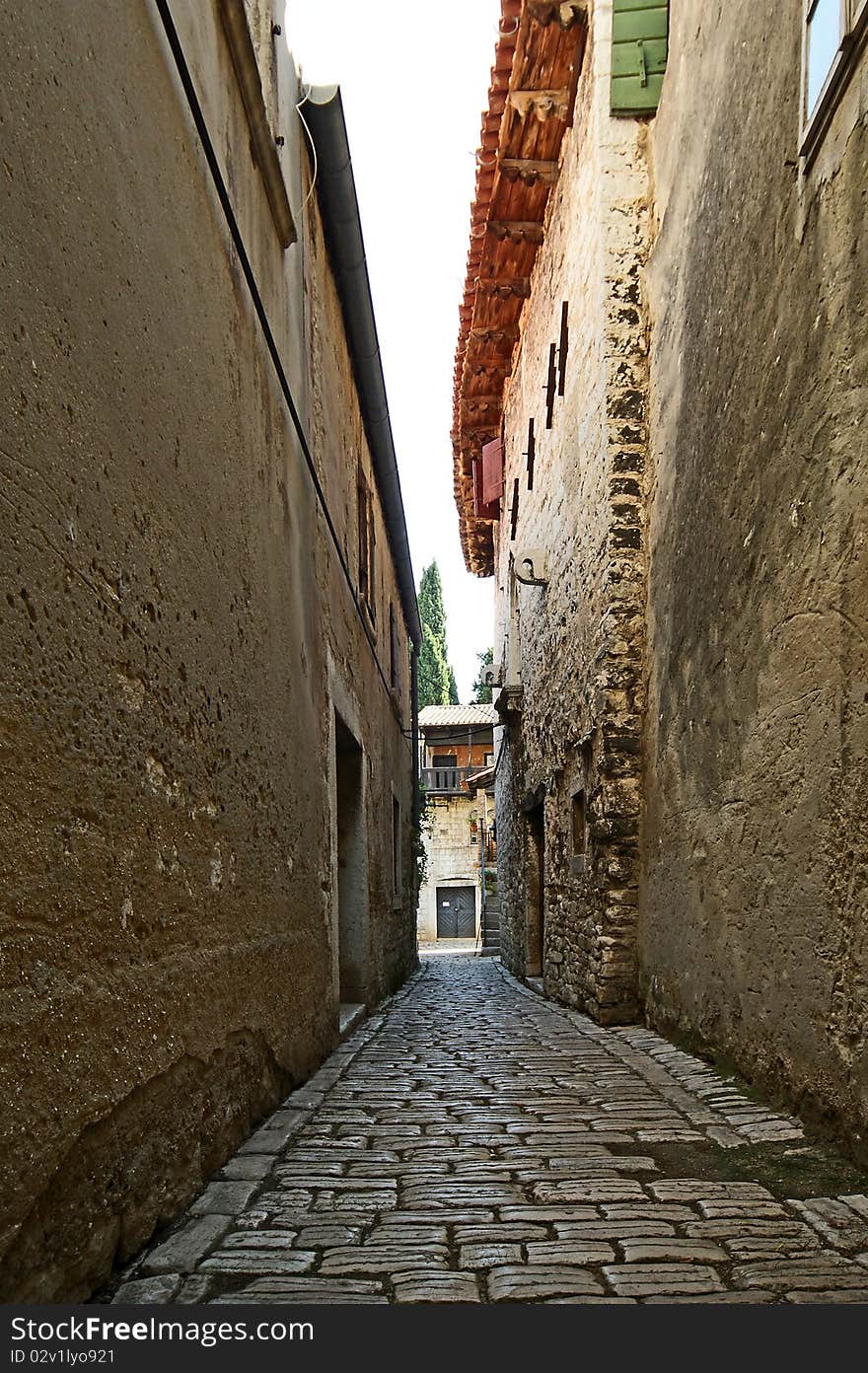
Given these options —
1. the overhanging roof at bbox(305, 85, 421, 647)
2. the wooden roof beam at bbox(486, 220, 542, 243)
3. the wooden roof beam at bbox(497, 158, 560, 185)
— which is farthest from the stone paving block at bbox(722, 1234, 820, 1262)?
the wooden roof beam at bbox(486, 220, 542, 243)

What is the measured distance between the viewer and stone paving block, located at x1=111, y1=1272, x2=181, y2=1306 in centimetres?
218

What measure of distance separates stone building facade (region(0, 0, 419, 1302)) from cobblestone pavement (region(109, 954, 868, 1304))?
22 cm

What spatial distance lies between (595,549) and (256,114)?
403cm

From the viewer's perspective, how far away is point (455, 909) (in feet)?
113

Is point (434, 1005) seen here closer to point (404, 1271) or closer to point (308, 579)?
point (308, 579)

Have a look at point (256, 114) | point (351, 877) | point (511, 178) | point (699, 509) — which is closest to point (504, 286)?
point (511, 178)

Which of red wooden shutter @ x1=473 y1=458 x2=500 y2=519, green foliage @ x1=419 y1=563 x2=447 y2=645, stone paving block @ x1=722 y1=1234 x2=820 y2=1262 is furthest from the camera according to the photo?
green foliage @ x1=419 y1=563 x2=447 y2=645

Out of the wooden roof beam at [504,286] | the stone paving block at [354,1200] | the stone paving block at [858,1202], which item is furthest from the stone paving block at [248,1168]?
the wooden roof beam at [504,286]

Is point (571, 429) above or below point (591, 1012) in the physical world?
above

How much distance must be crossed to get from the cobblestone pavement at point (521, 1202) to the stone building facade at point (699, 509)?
0.42 meters

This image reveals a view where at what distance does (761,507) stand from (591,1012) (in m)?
4.10

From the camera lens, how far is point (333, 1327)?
2.07m

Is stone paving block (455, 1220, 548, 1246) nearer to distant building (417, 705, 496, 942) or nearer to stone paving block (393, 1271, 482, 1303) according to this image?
stone paving block (393, 1271, 482, 1303)

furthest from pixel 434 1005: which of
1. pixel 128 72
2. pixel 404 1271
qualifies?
pixel 128 72
